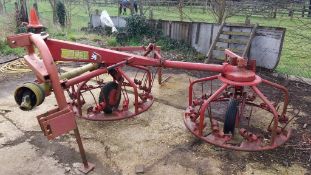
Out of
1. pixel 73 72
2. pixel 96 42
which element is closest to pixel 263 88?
pixel 73 72

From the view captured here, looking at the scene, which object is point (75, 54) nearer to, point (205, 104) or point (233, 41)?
point (205, 104)

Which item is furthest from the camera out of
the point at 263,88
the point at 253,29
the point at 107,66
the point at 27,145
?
the point at 253,29

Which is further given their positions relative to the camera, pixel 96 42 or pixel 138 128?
pixel 96 42

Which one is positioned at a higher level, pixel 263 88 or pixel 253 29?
pixel 253 29

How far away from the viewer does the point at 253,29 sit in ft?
22.3

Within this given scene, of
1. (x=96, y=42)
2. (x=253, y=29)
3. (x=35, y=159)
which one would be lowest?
(x=35, y=159)

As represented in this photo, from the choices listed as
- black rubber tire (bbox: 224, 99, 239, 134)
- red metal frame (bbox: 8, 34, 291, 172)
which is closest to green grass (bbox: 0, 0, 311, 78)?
red metal frame (bbox: 8, 34, 291, 172)

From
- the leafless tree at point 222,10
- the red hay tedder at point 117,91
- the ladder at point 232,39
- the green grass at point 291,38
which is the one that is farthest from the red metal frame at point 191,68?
the leafless tree at point 222,10

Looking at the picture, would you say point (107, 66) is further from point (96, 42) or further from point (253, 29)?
point (96, 42)

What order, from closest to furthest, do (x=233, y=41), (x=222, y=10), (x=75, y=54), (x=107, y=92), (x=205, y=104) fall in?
(x=205, y=104)
(x=75, y=54)
(x=107, y=92)
(x=233, y=41)
(x=222, y=10)

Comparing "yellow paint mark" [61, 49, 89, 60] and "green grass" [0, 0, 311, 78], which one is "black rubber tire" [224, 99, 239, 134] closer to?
"yellow paint mark" [61, 49, 89, 60]

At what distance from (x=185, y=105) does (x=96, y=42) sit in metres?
5.05

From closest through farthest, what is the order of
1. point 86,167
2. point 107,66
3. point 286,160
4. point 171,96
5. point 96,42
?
point 86,167 → point 286,160 → point 107,66 → point 171,96 → point 96,42

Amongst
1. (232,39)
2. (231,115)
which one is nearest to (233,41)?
(232,39)
